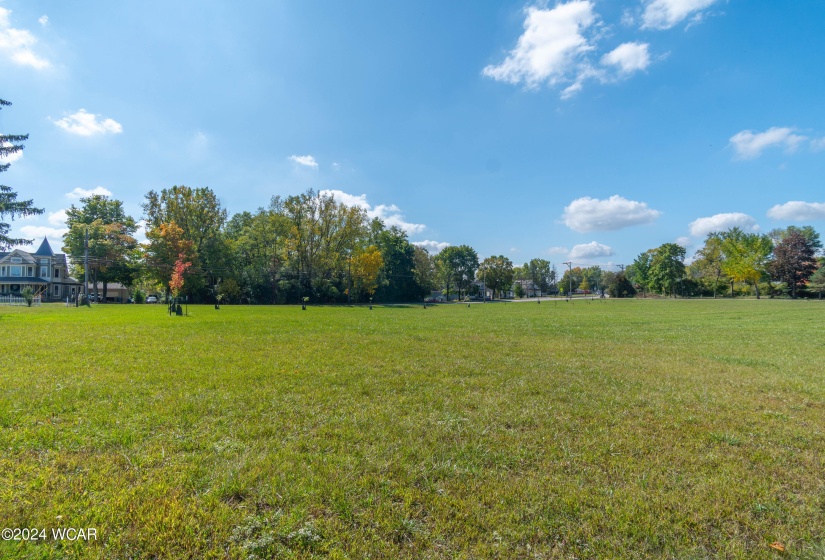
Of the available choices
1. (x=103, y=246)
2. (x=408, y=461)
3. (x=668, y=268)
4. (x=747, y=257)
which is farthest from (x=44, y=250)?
(x=747, y=257)

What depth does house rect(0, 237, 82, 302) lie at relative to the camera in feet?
187

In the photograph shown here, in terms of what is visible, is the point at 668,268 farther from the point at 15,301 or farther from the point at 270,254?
the point at 15,301

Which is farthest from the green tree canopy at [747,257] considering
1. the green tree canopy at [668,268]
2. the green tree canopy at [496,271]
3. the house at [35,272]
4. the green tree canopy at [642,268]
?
the house at [35,272]

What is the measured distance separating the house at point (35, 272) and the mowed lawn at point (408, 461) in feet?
232

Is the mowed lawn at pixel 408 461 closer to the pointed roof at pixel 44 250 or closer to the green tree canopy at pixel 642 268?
the pointed roof at pixel 44 250

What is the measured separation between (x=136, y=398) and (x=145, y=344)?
660 centimetres

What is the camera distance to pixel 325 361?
8930 mm

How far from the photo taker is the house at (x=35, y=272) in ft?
187

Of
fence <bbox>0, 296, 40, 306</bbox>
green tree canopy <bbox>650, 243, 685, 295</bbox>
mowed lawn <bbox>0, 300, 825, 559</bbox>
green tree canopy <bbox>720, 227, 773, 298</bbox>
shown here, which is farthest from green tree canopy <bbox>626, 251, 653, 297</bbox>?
fence <bbox>0, 296, 40, 306</bbox>

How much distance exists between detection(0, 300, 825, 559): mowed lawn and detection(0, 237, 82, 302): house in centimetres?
7069

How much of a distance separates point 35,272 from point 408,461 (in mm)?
81790

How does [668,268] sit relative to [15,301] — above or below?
above

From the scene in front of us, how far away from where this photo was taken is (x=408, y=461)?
3.71 m

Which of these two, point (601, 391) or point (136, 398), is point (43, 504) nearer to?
point (136, 398)
